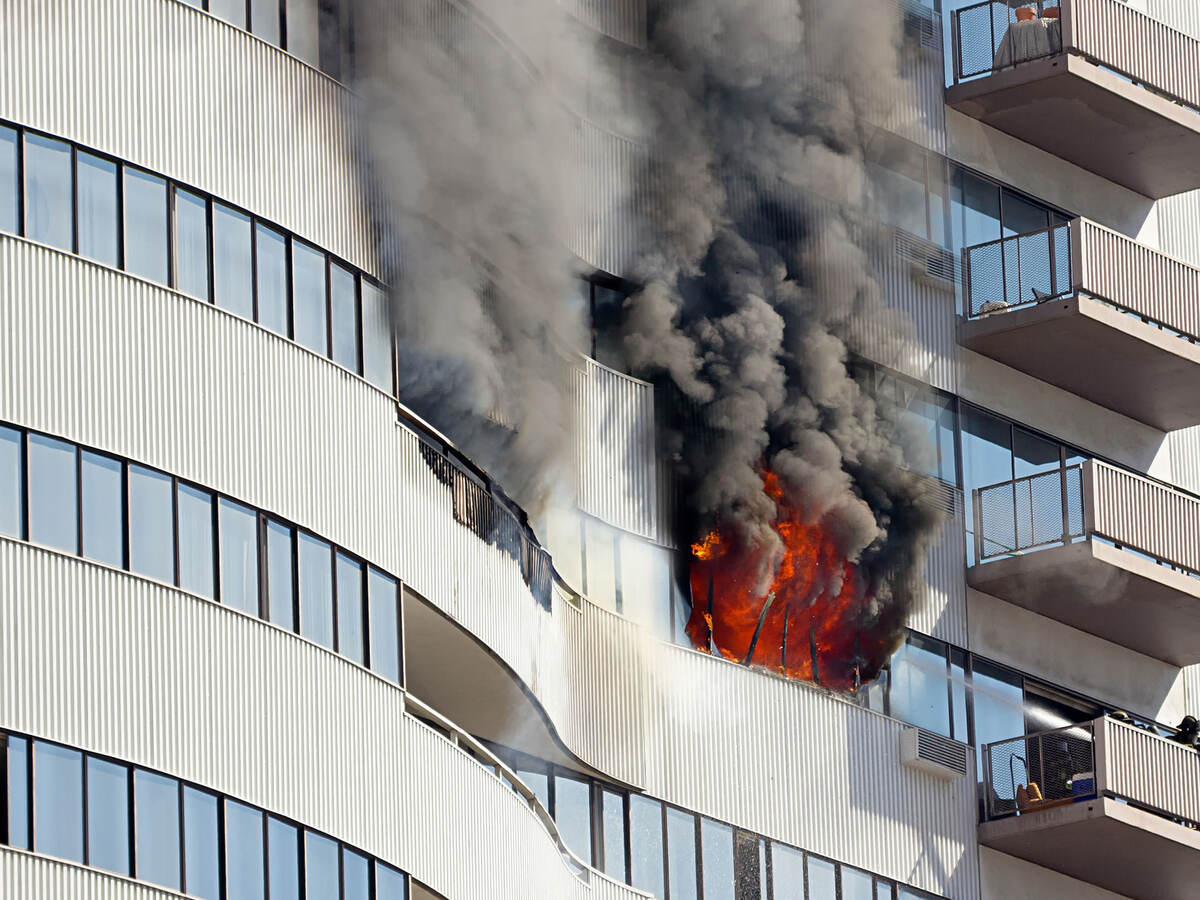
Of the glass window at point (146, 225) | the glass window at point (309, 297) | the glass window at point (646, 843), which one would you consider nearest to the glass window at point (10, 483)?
the glass window at point (146, 225)

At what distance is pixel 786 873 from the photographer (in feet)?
113

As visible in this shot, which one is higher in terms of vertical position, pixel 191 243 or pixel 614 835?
pixel 191 243

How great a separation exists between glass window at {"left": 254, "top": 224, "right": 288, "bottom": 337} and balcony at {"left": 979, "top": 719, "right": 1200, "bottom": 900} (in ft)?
43.6

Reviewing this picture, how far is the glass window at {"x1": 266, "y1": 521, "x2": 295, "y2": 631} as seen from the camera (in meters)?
27.0

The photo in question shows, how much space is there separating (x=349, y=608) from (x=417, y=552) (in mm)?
1336

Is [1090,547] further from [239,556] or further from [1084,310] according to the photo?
[239,556]

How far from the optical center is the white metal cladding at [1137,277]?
39188 millimetres

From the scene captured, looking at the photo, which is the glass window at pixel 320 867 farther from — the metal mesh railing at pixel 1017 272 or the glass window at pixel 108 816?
the metal mesh railing at pixel 1017 272

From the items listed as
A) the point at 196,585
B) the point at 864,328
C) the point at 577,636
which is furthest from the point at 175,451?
the point at 864,328

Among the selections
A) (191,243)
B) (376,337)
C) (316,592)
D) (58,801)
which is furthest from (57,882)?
(376,337)

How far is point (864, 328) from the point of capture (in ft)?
124

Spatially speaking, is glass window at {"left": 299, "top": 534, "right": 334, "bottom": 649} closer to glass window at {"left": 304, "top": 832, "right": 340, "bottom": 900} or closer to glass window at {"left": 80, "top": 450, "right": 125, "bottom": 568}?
glass window at {"left": 304, "top": 832, "right": 340, "bottom": 900}

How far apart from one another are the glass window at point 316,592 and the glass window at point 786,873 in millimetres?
9002

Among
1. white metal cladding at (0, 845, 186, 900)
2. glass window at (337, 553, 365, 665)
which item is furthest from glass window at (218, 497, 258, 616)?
white metal cladding at (0, 845, 186, 900)
